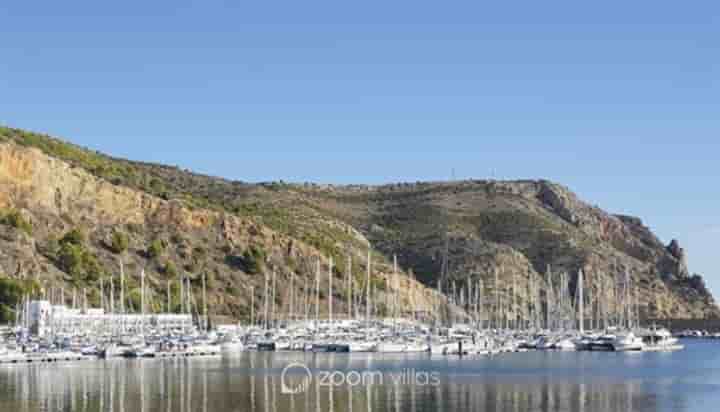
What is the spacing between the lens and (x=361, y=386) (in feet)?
198

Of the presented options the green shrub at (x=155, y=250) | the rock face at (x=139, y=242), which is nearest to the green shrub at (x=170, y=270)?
the rock face at (x=139, y=242)

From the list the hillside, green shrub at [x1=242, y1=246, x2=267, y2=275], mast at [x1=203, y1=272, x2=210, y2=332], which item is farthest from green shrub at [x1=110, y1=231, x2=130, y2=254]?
green shrub at [x1=242, y1=246, x2=267, y2=275]

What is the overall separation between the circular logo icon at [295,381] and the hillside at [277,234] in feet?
103

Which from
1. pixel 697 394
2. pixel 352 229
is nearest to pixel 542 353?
pixel 697 394

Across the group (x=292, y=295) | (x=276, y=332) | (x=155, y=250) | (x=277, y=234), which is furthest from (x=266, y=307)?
(x=277, y=234)

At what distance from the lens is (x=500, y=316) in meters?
128

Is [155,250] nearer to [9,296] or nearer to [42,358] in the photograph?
[9,296]

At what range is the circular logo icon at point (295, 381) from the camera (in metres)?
57.7

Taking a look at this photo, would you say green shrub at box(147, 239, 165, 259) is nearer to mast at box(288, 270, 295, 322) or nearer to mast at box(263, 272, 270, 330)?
mast at box(263, 272, 270, 330)

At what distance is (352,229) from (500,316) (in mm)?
36884

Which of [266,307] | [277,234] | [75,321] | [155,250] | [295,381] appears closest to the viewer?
[295,381]
